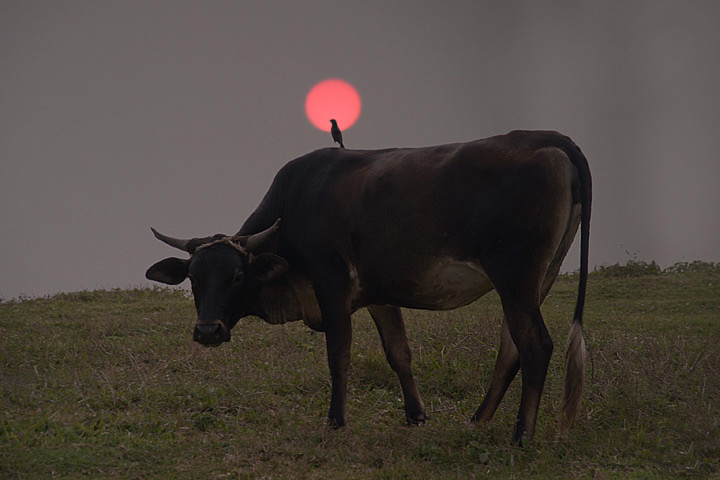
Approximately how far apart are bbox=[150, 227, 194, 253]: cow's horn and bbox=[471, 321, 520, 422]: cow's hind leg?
3477mm

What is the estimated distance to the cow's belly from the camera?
6.41m

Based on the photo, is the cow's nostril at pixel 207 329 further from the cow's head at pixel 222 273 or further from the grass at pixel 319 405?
the grass at pixel 319 405

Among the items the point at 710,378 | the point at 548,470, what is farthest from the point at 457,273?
the point at 710,378

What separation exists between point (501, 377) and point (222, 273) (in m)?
2.99

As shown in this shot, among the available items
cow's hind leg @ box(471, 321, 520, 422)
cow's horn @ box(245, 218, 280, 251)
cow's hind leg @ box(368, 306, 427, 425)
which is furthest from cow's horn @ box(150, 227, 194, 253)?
cow's hind leg @ box(471, 321, 520, 422)

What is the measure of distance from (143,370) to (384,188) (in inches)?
169

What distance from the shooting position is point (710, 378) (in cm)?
770

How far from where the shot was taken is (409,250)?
257 inches

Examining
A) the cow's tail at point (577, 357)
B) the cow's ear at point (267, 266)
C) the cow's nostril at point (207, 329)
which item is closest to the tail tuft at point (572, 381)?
the cow's tail at point (577, 357)

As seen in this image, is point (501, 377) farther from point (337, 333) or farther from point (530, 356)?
point (337, 333)

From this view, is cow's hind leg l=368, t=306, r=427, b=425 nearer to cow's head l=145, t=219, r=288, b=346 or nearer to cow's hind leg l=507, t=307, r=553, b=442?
cow's head l=145, t=219, r=288, b=346

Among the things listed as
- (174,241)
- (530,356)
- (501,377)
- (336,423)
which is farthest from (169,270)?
(530,356)

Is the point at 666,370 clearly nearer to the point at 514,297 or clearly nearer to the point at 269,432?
the point at 514,297

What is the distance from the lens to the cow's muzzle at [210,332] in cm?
682
